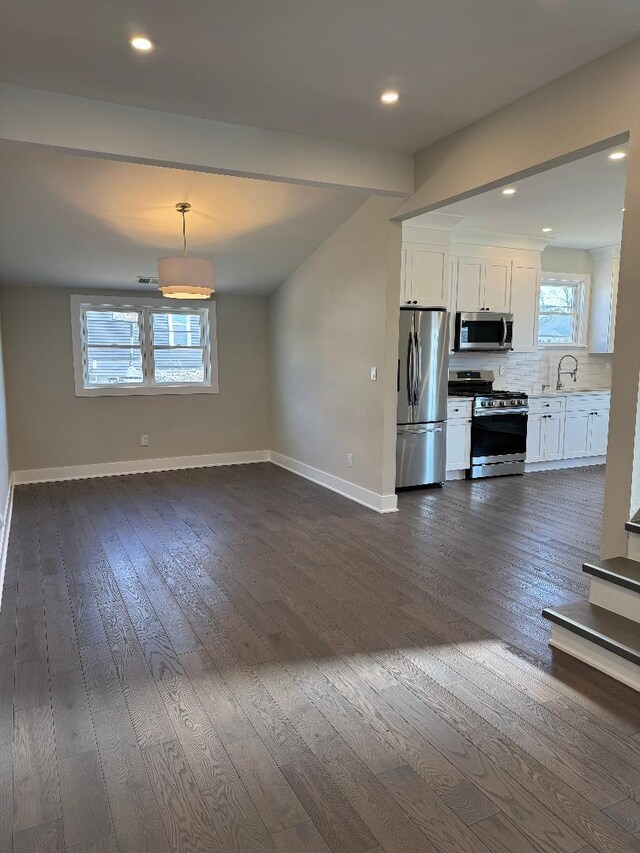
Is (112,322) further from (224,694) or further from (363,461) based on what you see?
(224,694)

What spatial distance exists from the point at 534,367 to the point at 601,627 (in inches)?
206

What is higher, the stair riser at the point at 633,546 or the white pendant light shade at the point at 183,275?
the white pendant light shade at the point at 183,275

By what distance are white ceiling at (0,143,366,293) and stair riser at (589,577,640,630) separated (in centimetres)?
347

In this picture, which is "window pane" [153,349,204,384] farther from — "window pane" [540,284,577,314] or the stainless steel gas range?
"window pane" [540,284,577,314]

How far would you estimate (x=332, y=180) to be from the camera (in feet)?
12.5

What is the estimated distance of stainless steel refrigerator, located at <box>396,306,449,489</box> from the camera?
5.32 m

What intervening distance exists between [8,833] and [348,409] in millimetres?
4114

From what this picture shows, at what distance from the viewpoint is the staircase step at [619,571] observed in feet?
8.03

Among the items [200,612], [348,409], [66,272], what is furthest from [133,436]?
[200,612]

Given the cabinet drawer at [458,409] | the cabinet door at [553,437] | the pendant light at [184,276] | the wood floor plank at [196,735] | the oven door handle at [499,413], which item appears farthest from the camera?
the cabinet door at [553,437]

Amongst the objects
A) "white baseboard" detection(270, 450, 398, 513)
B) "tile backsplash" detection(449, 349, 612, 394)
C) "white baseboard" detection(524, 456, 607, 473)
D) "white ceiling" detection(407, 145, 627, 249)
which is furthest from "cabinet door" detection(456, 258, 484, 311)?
"white baseboard" detection(270, 450, 398, 513)

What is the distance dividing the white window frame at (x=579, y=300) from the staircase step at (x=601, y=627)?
516cm

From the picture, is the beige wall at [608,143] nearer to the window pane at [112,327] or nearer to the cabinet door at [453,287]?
the cabinet door at [453,287]

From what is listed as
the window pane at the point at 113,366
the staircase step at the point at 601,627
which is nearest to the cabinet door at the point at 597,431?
the staircase step at the point at 601,627
